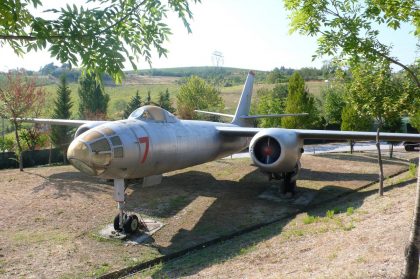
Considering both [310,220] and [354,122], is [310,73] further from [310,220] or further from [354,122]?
[310,220]

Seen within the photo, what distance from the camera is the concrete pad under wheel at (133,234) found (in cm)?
1197

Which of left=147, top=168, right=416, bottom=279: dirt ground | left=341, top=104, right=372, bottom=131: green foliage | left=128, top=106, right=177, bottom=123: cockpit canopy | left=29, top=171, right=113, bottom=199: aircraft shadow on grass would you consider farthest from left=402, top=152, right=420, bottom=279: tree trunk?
left=341, top=104, right=372, bottom=131: green foliage

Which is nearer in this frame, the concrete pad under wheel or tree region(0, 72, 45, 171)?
the concrete pad under wheel

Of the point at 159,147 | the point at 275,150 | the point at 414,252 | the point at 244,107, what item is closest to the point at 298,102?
the point at 244,107

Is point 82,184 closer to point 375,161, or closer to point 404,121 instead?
point 375,161

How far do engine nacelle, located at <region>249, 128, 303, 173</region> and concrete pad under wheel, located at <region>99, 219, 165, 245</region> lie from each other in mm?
5019

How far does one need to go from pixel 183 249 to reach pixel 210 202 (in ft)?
16.3

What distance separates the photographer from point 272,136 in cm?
1562

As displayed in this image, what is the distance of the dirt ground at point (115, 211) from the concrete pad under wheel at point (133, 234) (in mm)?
263

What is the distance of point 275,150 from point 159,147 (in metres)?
5.18

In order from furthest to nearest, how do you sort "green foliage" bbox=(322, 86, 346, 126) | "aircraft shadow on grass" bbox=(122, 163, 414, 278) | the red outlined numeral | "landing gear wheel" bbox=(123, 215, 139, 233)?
1. "green foliage" bbox=(322, 86, 346, 126)
2. the red outlined numeral
3. "landing gear wheel" bbox=(123, 215, 139, 233)
4. "aircraft shadow on grass" bbox=(122, 163, 414, 278)

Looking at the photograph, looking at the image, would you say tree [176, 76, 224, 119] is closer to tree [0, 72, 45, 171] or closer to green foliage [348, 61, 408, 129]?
tree [0, 72, 45, 171]

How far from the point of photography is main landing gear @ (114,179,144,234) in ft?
39.5

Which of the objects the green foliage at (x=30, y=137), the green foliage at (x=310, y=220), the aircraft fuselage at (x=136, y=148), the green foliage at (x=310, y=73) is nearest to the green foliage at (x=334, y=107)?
the green foliage at (x=30, y=137)
